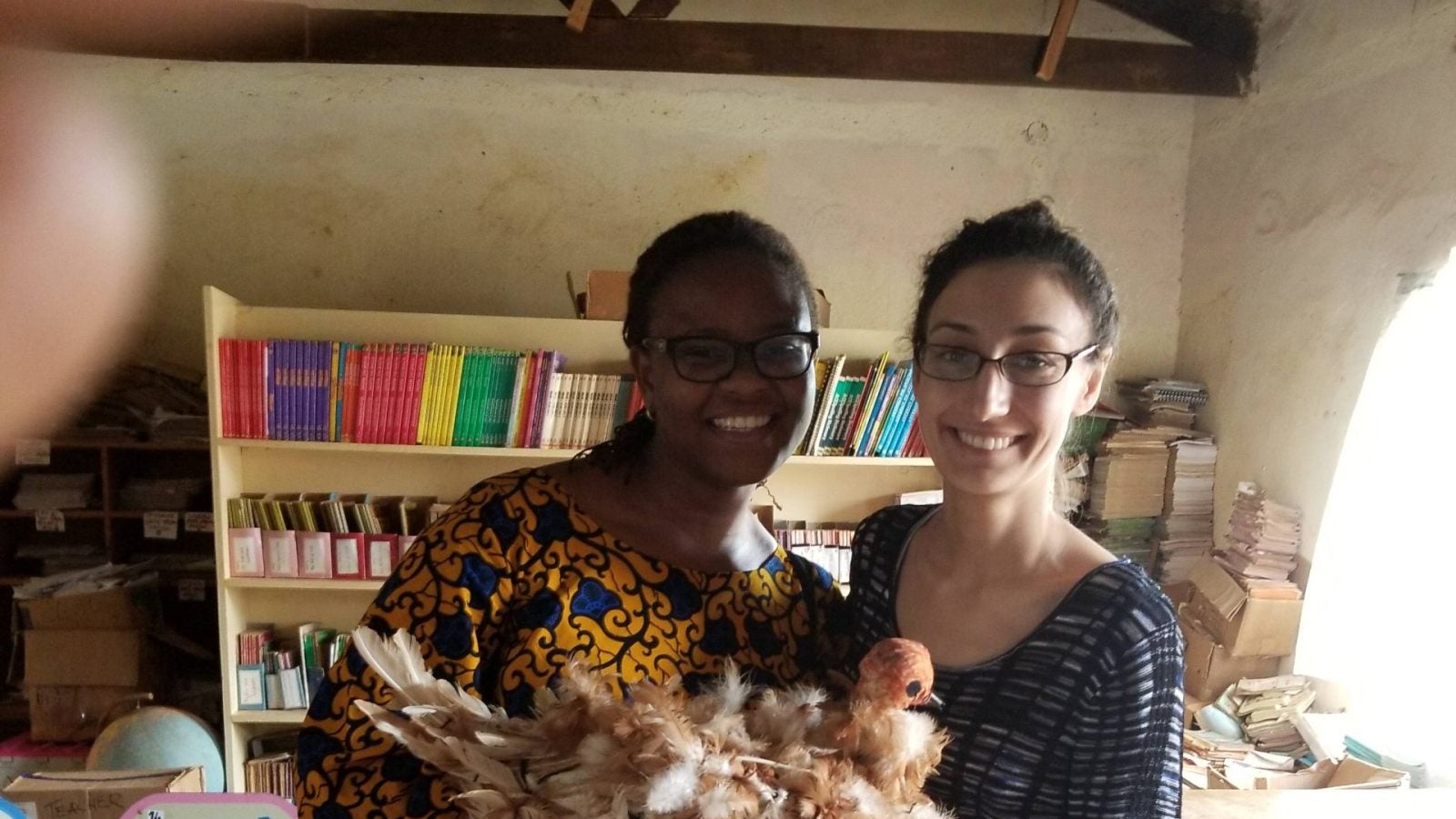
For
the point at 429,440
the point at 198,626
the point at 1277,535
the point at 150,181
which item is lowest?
the point at 198,626

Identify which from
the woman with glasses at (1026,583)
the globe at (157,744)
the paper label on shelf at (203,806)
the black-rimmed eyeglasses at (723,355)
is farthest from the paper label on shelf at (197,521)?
the woman with glasses at (1026,583)

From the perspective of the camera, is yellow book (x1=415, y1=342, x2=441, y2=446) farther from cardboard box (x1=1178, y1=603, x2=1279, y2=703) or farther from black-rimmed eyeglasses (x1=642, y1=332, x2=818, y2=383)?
cardboard box (x1=1178, y1=603, x2=1279, y2=703)

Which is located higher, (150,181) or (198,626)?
A: (150,181)

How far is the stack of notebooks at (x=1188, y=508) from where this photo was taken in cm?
305

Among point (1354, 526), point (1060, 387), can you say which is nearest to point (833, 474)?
point (1354, 526)

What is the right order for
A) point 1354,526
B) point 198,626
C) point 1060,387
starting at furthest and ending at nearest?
1. point 198,626
2. point 1354,526
3. point 1060,387

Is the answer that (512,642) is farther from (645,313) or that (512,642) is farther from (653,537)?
(645,313)

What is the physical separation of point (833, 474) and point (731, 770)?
233 centimetres

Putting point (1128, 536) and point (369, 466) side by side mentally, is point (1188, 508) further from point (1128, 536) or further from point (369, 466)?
point (369, 466)

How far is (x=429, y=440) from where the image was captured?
8.84ft

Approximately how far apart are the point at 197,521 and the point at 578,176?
1.93 metres

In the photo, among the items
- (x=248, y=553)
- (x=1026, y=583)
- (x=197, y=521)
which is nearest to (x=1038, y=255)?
(x=1026, y=583)

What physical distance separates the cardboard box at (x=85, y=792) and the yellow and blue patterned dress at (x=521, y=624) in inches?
58.8

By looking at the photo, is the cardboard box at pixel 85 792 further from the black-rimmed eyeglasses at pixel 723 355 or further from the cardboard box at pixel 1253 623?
the cardboard box at pixel 1253 623
